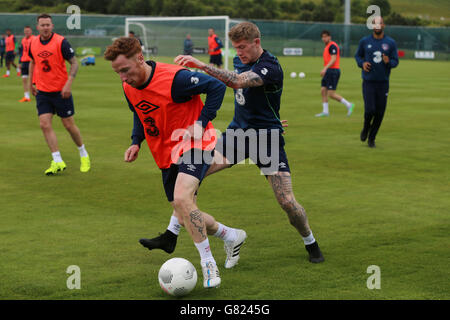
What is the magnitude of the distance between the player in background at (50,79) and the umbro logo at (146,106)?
4890 mm

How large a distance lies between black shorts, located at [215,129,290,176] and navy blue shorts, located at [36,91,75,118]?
477 centimetres

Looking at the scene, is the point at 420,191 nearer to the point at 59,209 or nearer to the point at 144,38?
the point at 59,209

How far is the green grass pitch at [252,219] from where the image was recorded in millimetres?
5504

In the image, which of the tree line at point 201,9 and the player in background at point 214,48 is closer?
the player in background at point 214,48

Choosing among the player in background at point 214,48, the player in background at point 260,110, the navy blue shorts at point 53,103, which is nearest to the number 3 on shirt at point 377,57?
the navy blue shorts at point 53,103

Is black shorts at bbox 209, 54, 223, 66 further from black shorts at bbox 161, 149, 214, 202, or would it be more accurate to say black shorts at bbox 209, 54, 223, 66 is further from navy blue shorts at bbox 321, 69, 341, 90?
black shorts at bbox 161, 149, 214, 202

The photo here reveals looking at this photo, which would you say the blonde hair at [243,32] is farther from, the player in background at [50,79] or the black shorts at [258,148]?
the player in background at [50,79]

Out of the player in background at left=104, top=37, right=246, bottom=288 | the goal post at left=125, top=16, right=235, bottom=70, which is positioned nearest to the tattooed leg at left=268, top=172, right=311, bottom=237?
the player in background at left=104, top=37, right=246, bottom=288

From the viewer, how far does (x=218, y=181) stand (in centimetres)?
984

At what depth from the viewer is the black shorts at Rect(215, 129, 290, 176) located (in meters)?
6.08

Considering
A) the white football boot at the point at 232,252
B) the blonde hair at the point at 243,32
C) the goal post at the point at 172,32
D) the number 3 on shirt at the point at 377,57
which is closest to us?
the blonde hair at the point at 243,32

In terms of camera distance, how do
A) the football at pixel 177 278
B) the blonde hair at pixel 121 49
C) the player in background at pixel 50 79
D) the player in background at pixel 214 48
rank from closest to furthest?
the football at pixel 177 278 → the blonde hair at pixel 121 49 → the player in background at pixel 50 79 → the player in background at pixel 214 48

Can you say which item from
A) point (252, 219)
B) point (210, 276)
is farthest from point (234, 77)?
point (252, 219)
